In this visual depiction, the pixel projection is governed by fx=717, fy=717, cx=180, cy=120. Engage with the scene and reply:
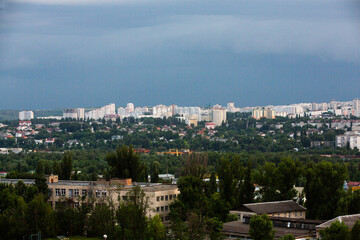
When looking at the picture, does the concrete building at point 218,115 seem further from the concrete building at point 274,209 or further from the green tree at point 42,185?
the concrete building at point 274,209

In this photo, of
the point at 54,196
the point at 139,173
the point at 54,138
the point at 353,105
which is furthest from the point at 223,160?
the point at 353,105

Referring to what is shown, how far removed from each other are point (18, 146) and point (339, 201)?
6481 centimetres

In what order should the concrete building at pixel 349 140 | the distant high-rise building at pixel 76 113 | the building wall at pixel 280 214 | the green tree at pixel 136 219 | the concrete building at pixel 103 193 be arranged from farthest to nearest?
the distant high-rise building at pixel 76 113 → the concrete building at pixel 349 140 → the concrete building at pixel 103 193 → the building wall at pixel 280 214 → the green tree at pixel 136 219

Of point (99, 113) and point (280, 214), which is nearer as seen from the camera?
point (280, 214)

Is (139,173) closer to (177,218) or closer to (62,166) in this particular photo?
(62,166)

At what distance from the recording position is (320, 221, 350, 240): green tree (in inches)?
707

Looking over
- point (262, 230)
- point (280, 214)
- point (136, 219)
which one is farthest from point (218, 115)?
point (262, 230)

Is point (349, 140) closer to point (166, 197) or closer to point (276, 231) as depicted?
point (166, 197)

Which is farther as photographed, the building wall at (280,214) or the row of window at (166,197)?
the row of window at (166,197)

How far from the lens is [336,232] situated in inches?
715

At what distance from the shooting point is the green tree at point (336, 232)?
18.0 m

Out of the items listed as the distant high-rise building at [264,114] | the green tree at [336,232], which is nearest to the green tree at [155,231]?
the green tree at [336,232]

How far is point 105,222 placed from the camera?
73.0 feet

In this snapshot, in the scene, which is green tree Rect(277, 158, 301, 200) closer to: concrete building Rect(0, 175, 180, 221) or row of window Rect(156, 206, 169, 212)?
concrete building Rect(0, 175, 180, 221)
